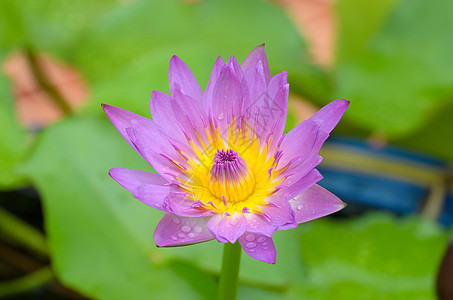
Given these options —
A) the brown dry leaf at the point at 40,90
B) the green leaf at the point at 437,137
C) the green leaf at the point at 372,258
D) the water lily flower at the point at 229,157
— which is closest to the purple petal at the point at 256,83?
the water lily flower at the point at 229,157

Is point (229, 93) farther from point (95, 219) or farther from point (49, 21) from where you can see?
point (49, 21)

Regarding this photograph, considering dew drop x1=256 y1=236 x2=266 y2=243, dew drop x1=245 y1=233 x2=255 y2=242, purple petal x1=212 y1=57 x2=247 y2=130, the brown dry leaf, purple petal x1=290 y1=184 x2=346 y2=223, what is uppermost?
purple petal x1=212 y1=57 x2=247 y2=130

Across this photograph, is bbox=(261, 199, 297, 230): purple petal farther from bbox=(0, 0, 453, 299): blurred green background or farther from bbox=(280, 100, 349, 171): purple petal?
bbox=(0, 0, 453, 299): blurred green background

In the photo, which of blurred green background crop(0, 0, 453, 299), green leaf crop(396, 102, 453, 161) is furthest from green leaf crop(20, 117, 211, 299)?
green leaf crop(396, 102, 453, 161)

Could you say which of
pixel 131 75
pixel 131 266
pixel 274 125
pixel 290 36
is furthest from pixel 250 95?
pixel 290 36

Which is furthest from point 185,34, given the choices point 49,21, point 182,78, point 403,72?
point 182,78

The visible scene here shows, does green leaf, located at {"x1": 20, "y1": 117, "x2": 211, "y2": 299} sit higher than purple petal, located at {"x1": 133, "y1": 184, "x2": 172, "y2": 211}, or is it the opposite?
purple petal, located at {"x1": 133, "y1": 184, "x2": 172, "y2": 211}
